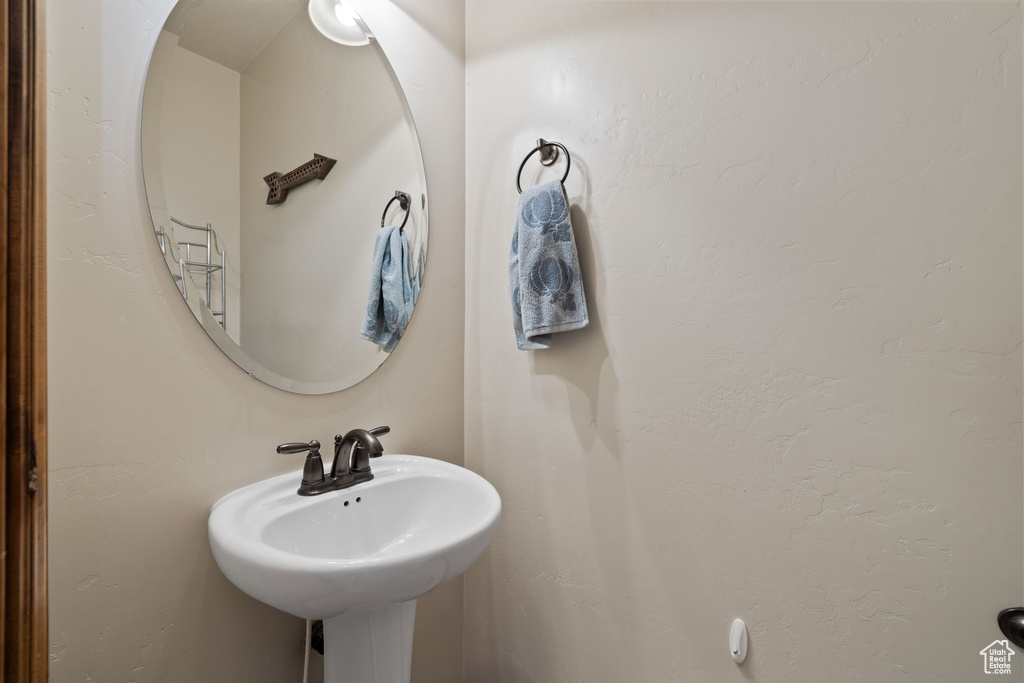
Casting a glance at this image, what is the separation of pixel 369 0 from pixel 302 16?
195 mm

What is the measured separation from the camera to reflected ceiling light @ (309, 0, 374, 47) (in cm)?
104

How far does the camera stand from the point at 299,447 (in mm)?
891

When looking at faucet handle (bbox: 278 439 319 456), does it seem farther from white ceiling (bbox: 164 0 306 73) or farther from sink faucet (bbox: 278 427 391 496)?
white ceiling (bbox: 164 0 306 73)

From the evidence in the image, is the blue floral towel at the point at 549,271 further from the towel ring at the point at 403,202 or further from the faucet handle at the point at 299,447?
the faucet handle at the point at 299,447

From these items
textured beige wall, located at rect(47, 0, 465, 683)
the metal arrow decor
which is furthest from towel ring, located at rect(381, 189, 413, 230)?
textured beige wall, located at rect(47, 0, 465, 683)

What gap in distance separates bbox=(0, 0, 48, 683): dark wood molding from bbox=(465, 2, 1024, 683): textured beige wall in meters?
0.89

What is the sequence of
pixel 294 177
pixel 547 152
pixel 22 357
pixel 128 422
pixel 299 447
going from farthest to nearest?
pixel 547 152
pixel 294 177
pixel 299 447
pixel 128 422
pixel 22 357

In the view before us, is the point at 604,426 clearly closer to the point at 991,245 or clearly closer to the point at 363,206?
the point at 991,245

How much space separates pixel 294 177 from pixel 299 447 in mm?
607

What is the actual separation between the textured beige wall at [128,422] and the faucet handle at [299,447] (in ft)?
0.18

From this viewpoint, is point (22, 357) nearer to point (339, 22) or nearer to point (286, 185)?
point (286, 185)

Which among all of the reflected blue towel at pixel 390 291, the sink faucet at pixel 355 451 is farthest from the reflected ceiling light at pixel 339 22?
the sink faucet at pixel 355 451

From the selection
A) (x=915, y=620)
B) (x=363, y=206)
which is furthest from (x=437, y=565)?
(x=363, y=206)

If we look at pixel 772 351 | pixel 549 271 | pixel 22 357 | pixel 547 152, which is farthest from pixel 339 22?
pixel 772 351
